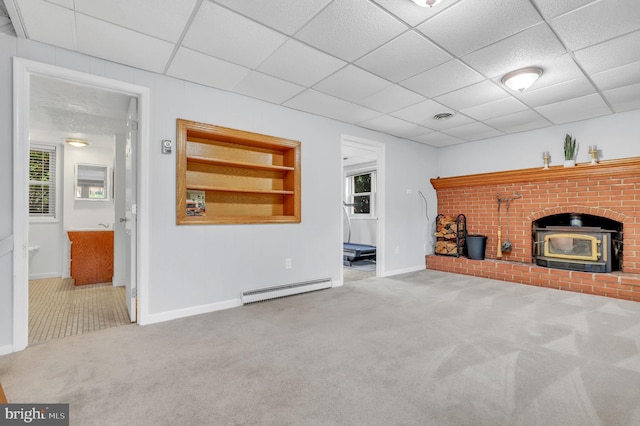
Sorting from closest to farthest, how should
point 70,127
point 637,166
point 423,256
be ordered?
1. point 637,166
2. point 70,127
3. point 423,256

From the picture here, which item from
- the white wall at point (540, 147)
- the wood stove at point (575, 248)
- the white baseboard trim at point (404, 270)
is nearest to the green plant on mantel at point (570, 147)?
the white wall at point (540, 147)

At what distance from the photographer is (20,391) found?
5.66ft

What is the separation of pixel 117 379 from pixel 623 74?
16.3 ft

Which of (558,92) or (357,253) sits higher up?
(558,92)

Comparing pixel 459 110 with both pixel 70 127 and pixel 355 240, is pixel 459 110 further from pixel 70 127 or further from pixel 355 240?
pixel 70 127

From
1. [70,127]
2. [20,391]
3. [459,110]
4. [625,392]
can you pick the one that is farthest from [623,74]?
Result: [70,127]

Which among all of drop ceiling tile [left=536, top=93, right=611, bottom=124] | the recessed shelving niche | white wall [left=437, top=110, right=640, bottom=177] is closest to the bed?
white wall [left=437, top=110, right=640, bottom=177]

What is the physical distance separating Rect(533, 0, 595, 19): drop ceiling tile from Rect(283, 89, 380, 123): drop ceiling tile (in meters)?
2.03

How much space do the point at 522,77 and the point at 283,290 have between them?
3.37 m

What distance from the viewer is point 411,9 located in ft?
6.63

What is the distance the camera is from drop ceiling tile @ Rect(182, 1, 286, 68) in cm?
211

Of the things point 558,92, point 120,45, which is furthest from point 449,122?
point 120,45

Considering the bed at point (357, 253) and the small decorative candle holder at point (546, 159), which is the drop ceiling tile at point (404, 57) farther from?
the bed at point (357, 253)

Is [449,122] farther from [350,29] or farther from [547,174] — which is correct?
[350,29]
